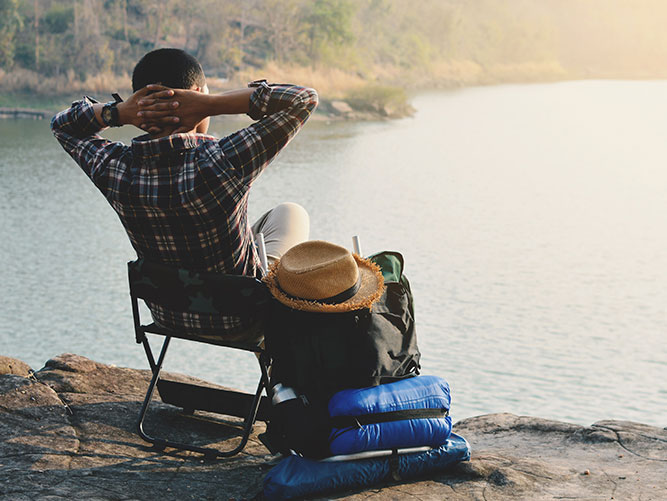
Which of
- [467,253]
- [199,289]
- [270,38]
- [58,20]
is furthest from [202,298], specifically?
[270,38]

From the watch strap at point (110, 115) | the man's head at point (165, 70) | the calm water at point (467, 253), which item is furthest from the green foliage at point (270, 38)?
the man's head at point (165, 70)

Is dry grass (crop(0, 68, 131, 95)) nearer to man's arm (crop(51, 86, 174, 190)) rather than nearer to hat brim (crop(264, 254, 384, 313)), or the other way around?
man's arm (crop(51, 86, 174, 190))

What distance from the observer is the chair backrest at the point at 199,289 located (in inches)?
82.0

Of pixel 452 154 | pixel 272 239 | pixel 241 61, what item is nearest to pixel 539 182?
pixel 452 154

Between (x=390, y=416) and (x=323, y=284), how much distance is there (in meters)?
0.36

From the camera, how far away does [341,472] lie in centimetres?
196

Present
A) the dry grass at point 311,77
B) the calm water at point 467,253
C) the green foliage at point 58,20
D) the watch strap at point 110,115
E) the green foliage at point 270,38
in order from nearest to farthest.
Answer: the watch strap at point 110,115
the calm water at point 467,253
the green foliage at point 270,38
the green foliage at point 58,20
the dry grass at point 311,77

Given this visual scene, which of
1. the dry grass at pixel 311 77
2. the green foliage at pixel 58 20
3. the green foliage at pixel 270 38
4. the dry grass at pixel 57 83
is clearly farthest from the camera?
the dry grass at pixel 311 77

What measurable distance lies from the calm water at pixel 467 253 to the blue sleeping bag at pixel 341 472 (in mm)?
3671

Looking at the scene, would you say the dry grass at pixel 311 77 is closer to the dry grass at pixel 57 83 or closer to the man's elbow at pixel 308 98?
the dry grass at pixel 57 83

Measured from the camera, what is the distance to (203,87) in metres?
2.15

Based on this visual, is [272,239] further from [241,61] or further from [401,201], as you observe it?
[241,61]

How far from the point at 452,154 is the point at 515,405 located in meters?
16.7

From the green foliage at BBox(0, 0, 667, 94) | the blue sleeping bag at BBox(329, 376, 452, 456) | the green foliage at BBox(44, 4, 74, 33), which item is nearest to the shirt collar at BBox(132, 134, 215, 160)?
the blue sleeping bag at BBox(329, 376, 452, 456)
